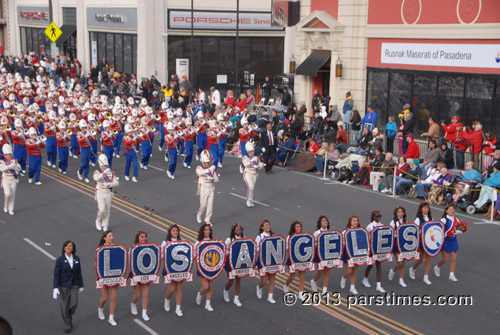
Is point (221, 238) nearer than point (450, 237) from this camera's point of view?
No

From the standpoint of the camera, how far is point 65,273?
36.5 feet

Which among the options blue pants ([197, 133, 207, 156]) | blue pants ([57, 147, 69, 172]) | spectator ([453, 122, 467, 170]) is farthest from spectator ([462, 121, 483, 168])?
blue pants ([57, 147, 69, 172])

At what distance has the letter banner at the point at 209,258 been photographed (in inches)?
469

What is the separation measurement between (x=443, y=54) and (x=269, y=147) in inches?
296

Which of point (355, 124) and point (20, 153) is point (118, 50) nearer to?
point (355, 124)

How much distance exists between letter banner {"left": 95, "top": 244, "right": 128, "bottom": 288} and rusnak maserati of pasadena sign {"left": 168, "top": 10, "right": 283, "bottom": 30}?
3265 cm

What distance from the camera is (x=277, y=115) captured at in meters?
28.9

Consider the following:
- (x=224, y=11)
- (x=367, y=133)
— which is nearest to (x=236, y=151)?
(x=367, y=133)

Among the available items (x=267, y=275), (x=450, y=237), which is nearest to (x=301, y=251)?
(x=267, y=275)

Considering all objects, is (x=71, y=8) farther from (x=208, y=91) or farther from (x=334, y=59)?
(x=334, y=59)

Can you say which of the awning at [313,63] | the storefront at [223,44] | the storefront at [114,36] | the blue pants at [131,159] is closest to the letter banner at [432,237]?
the blue pants at [131,159]

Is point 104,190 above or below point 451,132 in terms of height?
below

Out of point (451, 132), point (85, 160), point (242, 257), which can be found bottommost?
point (242, 257)

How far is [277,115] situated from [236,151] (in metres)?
2.57
